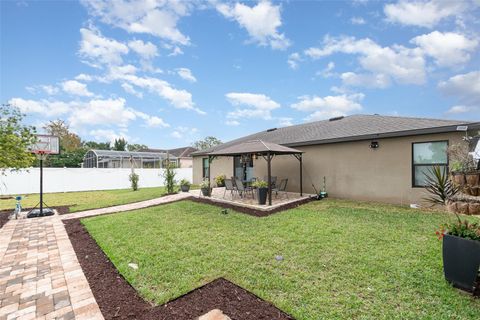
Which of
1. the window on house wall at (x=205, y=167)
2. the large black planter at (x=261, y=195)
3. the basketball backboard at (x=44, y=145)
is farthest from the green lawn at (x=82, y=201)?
the large black planter at (x=261, y=195)

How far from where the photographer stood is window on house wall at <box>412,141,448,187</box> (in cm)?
716

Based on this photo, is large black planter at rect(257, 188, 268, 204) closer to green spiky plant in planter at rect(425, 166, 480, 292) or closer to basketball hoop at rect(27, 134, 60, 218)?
green spiky plant in planter at rect(425, 166, 480, 292)

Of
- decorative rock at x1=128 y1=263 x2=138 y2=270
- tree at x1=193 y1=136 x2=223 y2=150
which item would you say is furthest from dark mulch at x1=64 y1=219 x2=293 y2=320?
tree at x1=193 y1=136 x2=223 y2=150

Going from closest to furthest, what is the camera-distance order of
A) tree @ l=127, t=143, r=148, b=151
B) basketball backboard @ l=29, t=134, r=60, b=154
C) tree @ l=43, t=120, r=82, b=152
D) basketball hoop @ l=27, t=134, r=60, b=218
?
basketball hoop @ l=27, t=134, r=60, b=218 → basketball backboard @ l=29, t=134, r=60, b=154 → tree @ l=43, t=120, r=82, b=152 → tree @ l=127, t=143, r=148, b=151

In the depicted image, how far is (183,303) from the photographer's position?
2.69 metres

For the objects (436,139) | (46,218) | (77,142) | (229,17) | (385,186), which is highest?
(229,17)

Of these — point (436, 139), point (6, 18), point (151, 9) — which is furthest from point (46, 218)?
point (436, 139)

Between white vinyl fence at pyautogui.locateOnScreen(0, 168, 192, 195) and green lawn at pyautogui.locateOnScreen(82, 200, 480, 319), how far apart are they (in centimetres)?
1162

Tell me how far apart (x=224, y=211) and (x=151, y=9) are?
25.4 feet

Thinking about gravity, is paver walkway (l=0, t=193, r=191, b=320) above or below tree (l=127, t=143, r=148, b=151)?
below

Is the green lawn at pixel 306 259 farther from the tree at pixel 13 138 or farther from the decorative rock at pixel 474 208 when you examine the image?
the tree at pixel 13 138

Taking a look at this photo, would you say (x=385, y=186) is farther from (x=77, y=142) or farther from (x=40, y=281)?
(x=77, y=142)

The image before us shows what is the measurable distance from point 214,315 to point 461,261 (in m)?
3.27

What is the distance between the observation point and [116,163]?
877 inches
